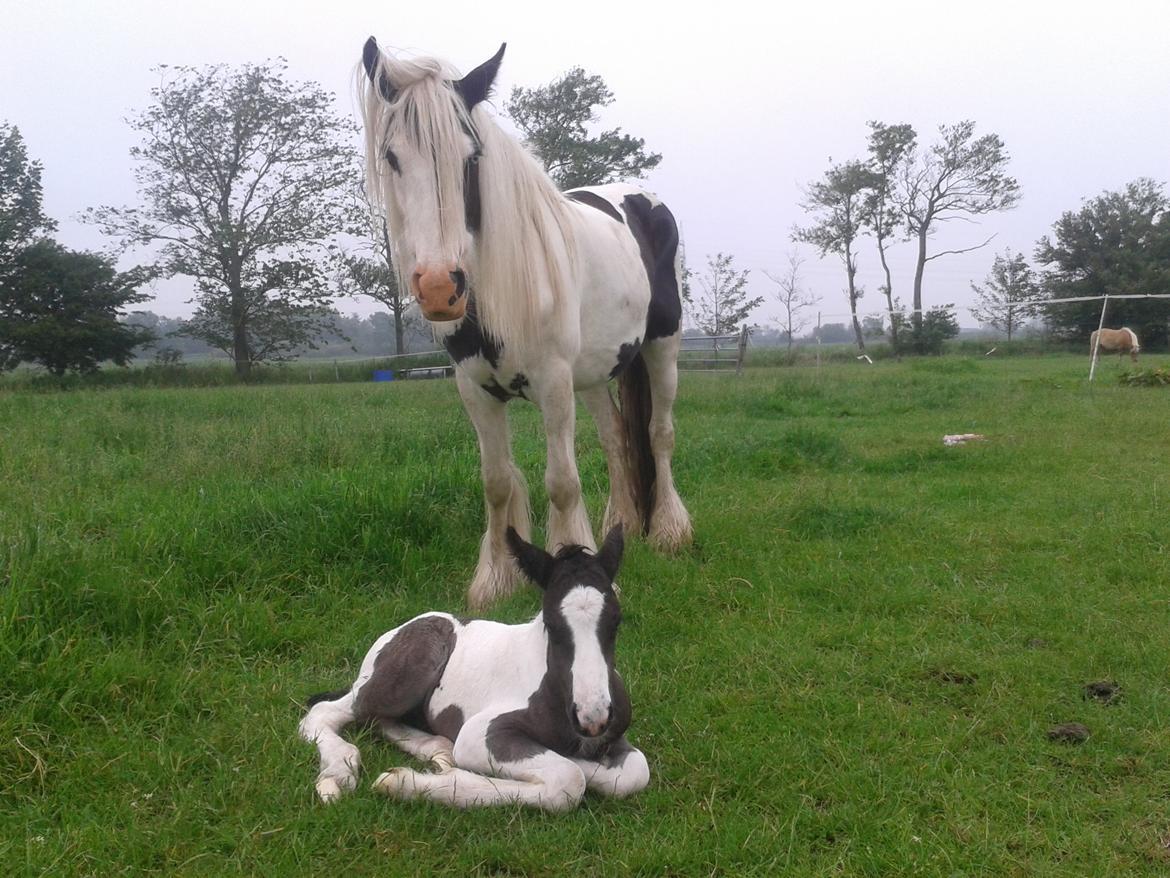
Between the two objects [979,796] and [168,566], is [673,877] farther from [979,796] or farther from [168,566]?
[168,566]

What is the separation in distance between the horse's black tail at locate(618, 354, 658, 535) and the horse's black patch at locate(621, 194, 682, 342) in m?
0.28

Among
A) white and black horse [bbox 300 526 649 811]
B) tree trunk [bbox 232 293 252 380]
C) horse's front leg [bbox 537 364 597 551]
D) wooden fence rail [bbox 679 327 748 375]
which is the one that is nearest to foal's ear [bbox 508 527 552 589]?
white and black horse [bbox 300 526 649 811]

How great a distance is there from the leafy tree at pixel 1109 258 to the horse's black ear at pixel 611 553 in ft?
104

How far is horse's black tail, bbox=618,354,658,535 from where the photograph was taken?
17.6 feet

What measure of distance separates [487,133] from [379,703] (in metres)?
2.37

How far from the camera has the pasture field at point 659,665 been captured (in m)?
2.28

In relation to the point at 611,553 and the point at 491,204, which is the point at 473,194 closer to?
the point at 491,204

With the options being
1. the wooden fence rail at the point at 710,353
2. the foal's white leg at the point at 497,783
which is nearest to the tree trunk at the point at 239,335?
the wooden fence rail at the point at 710,353

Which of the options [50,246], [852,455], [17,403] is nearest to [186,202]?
[50,246]

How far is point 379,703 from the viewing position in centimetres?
289

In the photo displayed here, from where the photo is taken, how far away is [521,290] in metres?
3.67

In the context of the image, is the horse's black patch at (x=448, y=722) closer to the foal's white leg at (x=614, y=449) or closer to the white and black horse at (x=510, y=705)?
the white and black horse at (x=510, y=705)

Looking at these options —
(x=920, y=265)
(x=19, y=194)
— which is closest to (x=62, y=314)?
(x=19, y=194)

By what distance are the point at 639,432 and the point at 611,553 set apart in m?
2.78
